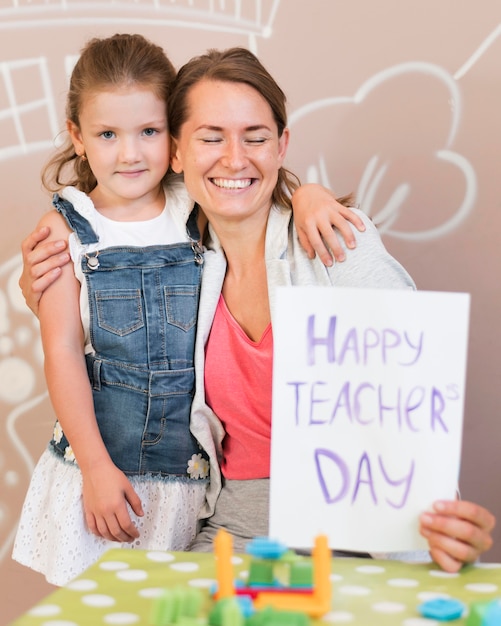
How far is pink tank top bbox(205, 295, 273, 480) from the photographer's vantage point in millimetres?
1446

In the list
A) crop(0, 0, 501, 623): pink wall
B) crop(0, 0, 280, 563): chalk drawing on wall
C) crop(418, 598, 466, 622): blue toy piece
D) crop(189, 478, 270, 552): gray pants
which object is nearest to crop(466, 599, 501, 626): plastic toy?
crop(418, 598, 466, 622): blue toy piece

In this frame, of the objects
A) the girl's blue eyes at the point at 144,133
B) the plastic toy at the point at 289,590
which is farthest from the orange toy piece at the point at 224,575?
the girl's blue eyes at the point at 144,133

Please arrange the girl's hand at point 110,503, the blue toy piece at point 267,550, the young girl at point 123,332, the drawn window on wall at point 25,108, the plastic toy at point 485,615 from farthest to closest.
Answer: the drawn window on wall at point 25,108 → the young girl at point 123,332 → the girl's hand at point 110,503 → the blue toy piece at point 267,550 → the plastic toy at point 485,615

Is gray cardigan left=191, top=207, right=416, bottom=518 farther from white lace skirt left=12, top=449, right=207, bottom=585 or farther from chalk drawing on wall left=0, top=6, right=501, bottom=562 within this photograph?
chalk drawing on wall left=0, top=6, right=501, bottom=562

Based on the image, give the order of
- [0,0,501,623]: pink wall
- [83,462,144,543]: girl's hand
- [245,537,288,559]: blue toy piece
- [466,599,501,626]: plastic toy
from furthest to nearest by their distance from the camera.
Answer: [0,0,501,623]: pink wall → [83,462,144,543]: girl's hand → [245,537,288,559]: blue toy piece → [466,599,501,626]: plastic toy

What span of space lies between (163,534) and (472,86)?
108 cm

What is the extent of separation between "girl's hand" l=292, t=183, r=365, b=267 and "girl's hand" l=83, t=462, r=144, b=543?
1.52ft

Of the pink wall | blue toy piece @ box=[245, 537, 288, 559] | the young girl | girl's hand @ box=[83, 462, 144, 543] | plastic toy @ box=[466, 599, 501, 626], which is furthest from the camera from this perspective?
the pink wall

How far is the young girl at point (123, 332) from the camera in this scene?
145cm

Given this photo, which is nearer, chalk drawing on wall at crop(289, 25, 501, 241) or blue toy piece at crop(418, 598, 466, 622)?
blue toy piece at crop(418, 598, 466, 622)

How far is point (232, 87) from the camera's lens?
1.47 meters

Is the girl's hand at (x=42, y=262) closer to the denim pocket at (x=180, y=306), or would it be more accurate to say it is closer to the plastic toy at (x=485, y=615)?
the denim pocket at (x=180, y=306)

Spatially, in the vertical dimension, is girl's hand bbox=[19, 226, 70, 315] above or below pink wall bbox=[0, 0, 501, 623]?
below

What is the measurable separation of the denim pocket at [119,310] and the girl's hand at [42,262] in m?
0.08
